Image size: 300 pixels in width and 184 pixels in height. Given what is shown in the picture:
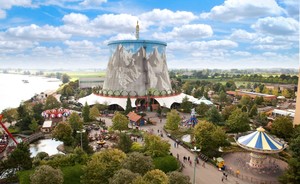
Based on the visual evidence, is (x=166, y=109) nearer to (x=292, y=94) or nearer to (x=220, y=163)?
(x=220, y=163)

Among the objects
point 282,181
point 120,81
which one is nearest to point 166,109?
point 120,81

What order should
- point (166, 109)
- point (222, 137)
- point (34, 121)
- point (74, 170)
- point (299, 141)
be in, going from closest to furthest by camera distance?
point (74, 170)
point (299, 141)
point (222, 137)
point (34, 121)
point (166, 109)

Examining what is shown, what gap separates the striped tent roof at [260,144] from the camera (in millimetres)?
29059

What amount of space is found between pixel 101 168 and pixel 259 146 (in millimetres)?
18841

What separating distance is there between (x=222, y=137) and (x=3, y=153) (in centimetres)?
2980

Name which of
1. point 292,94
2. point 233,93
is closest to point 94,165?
point 233,93

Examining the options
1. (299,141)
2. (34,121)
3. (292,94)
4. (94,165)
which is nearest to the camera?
(94,165)

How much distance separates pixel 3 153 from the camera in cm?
3362

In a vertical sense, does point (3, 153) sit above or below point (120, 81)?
below

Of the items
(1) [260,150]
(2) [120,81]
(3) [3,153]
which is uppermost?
(2) [120,81]

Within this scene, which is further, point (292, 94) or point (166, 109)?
point (292, 94)

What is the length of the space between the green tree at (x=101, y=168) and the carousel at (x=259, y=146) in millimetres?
16139

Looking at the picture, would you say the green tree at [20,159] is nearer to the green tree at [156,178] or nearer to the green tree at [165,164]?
the green tree at [165,164]

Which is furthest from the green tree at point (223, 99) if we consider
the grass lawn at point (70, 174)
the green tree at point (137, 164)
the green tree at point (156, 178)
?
the green tree at point (156, 178)
